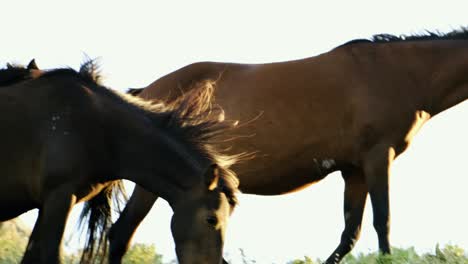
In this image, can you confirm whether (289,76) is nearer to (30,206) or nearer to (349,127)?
(349,127)

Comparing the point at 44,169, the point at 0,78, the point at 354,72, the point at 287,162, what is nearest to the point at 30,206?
the point at 44,169

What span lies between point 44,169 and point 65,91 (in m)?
0.62

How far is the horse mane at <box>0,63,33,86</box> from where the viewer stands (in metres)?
8.96

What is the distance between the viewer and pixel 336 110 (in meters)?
11.1

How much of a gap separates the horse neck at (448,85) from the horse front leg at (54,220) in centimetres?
406

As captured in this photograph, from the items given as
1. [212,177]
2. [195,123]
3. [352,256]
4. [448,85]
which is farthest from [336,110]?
[212,177]

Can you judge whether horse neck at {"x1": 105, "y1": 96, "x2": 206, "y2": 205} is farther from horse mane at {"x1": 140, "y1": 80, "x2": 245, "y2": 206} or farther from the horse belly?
the horse belly

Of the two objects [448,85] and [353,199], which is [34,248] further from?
[448,85]

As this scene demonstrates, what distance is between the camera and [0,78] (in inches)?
353

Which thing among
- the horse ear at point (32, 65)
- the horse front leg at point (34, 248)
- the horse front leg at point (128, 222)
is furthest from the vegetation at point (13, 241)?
the horse ear at point (32, 65)

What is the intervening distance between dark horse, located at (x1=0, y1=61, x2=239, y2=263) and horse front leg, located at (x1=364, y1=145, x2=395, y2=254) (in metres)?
2.28

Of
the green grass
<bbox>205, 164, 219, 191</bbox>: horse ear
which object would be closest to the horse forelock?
<bbox>205, 164, 219, 191</bbox>: horse ear

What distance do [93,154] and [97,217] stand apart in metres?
1.13

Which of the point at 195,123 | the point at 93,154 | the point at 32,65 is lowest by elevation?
the point at 93,154
